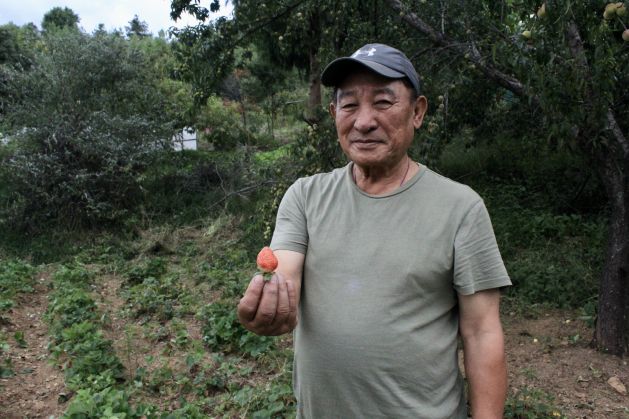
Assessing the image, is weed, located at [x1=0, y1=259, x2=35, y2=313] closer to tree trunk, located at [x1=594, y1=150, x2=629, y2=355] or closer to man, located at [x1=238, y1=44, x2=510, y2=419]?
man, located at [x1=238, y1=44, x2=510, y2=419]

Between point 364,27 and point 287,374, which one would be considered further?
point 364,27

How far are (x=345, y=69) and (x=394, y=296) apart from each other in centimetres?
66

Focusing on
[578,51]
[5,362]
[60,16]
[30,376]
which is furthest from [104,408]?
[60,16]

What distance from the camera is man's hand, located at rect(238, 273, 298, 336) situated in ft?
4.31

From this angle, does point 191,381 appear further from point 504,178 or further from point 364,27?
point 504,178

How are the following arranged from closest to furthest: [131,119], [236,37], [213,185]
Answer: [236,37], [131,119], [213,185]

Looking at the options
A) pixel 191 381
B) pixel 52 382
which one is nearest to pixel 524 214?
pixel 191 381

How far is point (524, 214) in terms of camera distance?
8.03 meters

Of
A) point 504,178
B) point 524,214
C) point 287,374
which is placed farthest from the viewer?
point 504,178

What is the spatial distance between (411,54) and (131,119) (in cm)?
685

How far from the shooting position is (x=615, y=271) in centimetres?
438

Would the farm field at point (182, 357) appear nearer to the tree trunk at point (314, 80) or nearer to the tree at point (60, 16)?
the tree trunk at point (314, 80)

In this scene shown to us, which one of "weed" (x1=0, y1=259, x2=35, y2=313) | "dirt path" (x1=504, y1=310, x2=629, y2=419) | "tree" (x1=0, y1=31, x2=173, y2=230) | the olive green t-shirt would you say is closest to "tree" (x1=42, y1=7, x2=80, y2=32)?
"tree" (x1=0, y1=31, x2=173, y2=230)

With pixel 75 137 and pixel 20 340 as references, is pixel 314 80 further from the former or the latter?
pixel 20 340
